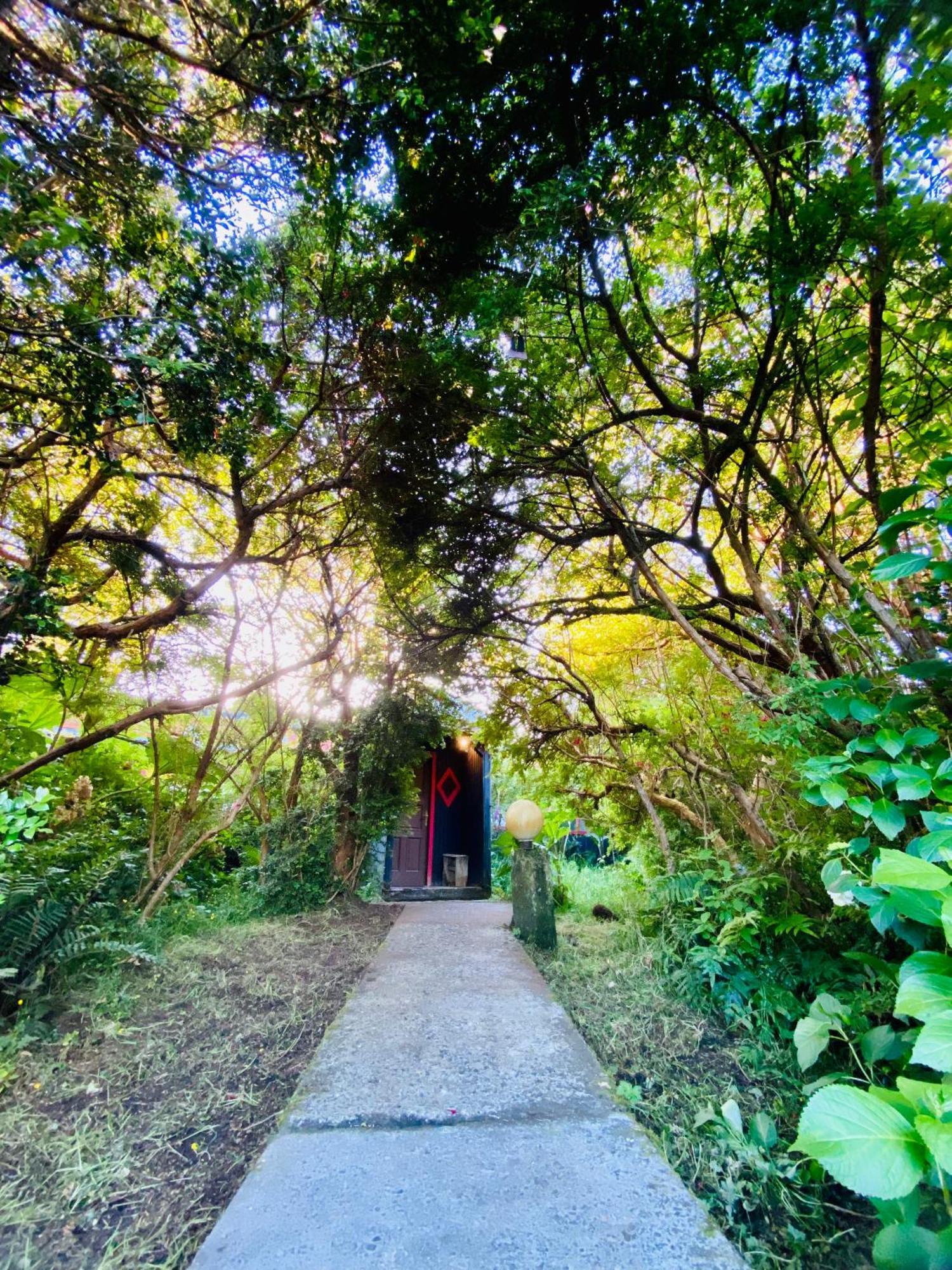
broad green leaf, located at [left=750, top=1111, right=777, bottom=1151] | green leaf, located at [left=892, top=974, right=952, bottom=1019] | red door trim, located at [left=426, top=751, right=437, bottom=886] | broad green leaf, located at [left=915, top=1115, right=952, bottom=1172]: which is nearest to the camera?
broad green leaf, located at [left=915, top=1115, right=952, bottom=1172]

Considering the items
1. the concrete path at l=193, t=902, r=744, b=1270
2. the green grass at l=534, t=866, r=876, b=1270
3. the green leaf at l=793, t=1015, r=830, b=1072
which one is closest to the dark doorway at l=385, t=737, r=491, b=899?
the green grass at l=534, t=866, r=876, b=1270

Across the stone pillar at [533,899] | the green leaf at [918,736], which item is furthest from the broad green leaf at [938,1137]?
the stone pillar at [533,899]

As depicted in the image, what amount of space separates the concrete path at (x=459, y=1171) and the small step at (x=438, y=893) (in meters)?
4.11

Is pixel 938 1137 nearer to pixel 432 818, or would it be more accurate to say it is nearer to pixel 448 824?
pixel 432 818

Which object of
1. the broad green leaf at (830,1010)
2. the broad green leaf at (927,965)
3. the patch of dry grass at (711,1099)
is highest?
the broad green leaf at (927,965)

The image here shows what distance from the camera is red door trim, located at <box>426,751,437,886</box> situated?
288 inches

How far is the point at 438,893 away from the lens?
6449mm

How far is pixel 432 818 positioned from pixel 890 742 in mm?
6924

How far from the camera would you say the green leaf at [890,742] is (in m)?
1.36

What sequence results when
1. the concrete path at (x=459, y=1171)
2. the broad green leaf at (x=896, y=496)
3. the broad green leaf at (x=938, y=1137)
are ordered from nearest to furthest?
the broad green leaf at (x=938, y=1137) < the concrete path at (x=459, y=1171) < the broad green leaf at (x=896, y=496)

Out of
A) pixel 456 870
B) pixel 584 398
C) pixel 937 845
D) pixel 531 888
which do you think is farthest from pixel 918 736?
pixel 456 870

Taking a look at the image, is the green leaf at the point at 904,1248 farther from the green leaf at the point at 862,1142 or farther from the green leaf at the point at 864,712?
the green leaf at the point at 864,712

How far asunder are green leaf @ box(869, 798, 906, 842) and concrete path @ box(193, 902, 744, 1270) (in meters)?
1.05

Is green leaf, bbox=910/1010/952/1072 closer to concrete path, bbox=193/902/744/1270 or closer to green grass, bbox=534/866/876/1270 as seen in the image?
concrete path, bbox=193/902/744/1270
